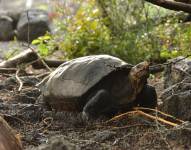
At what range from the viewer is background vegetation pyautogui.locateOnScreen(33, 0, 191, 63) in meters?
6.88

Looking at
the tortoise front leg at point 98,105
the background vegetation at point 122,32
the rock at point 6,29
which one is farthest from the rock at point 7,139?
the rock at point 6,29

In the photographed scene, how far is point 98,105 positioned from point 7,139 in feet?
3.70

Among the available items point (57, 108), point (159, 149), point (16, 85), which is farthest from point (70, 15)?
point (159, 149)

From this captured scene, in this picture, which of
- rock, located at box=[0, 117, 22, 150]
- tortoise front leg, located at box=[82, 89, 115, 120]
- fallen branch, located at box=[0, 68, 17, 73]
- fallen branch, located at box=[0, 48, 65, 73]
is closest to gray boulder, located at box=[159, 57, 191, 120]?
tortoise front leg, located at box=[82, 89, 115, 120]

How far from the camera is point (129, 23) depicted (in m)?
7.36

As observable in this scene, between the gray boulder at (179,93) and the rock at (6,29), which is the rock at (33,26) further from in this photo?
the gray boulder at (179,93)

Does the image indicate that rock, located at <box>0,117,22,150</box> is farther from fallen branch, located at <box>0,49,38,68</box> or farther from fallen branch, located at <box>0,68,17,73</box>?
fallen branch, located at <box>0,49,38,68</box>

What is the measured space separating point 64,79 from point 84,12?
3.38 m

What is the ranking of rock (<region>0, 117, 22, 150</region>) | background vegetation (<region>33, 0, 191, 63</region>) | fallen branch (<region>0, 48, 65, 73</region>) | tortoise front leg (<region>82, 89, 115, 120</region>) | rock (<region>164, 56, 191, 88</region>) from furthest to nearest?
background vegetation (<region>33, 0, 191, 63</region>) → fallen branch (<region>0, 48, 65, 73</region>) → rock (<region>164, 56, 191, 88</region>) → tortoise front leg (<region>82, 89, 115, 120</region>) → rock (<region>0, 117, 22, 150</region>)

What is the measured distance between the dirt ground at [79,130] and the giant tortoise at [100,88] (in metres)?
0.11

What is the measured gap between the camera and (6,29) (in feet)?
40.9

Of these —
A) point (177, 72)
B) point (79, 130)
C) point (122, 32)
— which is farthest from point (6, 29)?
point (79, 130)

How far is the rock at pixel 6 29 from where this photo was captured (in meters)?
12.4

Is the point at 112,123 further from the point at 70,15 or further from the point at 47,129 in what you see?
the point at 70,15
